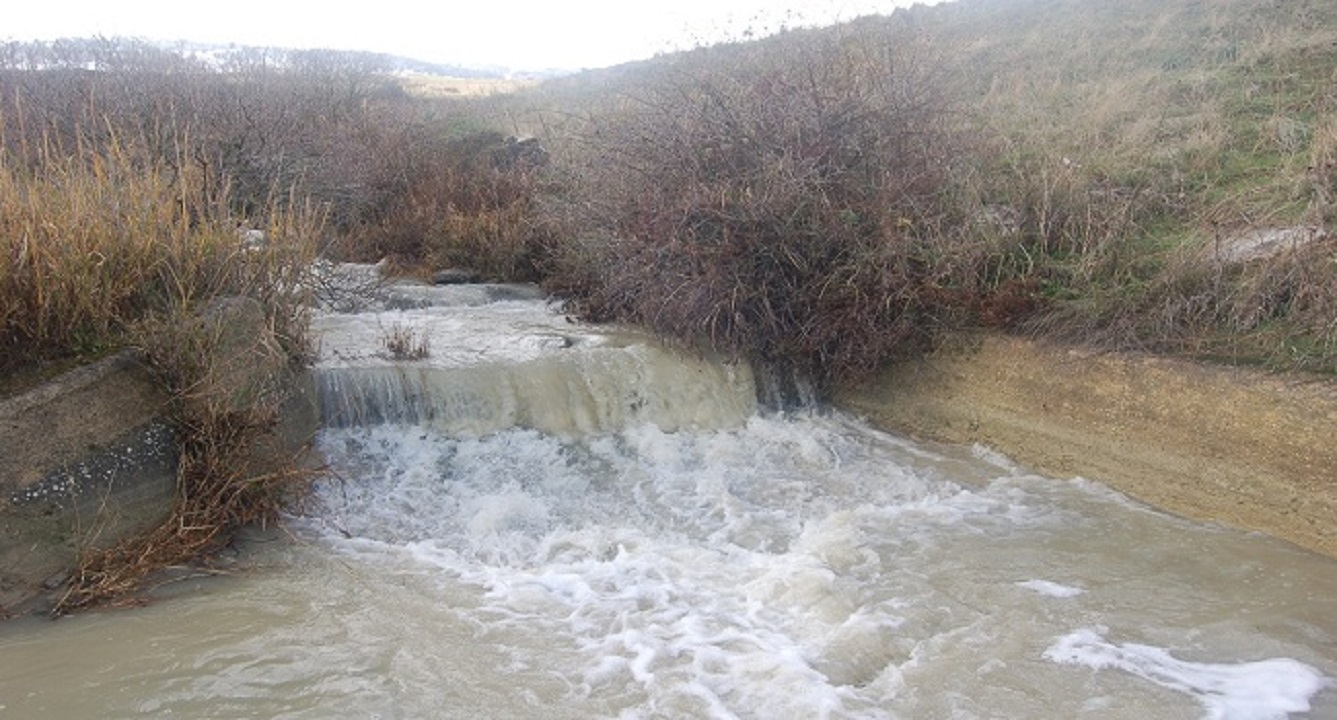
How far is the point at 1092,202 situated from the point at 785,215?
2888 mm

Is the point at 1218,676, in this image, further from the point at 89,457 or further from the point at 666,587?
the point at 89,457

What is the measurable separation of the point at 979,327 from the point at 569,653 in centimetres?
490

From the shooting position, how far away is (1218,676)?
4801mm

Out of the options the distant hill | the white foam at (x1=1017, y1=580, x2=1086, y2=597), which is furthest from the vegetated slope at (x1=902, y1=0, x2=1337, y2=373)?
the distant hill

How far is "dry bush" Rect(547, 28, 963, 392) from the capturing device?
8641mm

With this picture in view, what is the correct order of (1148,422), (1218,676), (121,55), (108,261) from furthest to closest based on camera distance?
(121,55)
(1148,422)
(108,261)
(1218,676)

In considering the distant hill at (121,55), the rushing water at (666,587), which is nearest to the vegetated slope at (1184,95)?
the rushing water at (666,587)

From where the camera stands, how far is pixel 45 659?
15.4 ft

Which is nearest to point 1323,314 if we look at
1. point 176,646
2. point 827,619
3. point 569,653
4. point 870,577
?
point 870,577

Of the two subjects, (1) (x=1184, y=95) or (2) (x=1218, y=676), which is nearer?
(2) (x=1218, y=676)

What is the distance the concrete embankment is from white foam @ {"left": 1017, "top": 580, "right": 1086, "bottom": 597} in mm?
1656

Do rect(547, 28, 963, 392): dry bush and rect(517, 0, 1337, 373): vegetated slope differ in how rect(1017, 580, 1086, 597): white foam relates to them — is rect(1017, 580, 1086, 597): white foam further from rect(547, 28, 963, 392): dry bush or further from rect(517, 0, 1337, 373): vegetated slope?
rect(547, 28, 963, 392): dry bush

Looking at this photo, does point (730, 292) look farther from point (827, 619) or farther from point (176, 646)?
point (176, 646)

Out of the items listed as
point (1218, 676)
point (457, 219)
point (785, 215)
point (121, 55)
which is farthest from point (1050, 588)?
point (121, 55)
